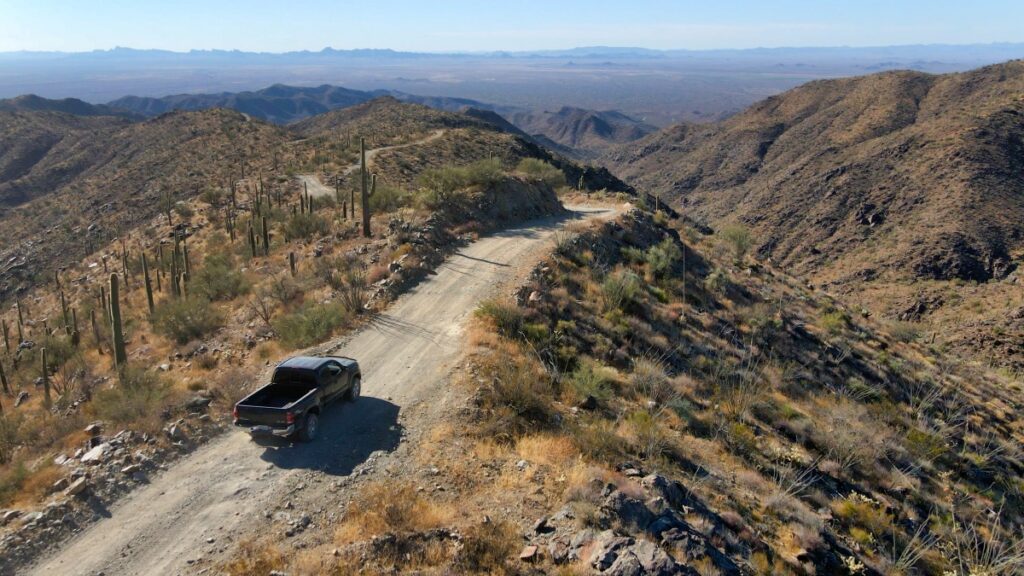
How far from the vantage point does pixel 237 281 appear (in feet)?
80.9

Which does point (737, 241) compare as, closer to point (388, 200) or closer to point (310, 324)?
point (388, 200)

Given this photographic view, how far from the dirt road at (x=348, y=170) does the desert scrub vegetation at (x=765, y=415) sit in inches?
1029

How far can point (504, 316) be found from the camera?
56.5 feet

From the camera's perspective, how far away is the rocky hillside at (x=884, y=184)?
44.1m

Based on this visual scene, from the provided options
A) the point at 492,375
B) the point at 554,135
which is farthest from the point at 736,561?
the point at 554,135

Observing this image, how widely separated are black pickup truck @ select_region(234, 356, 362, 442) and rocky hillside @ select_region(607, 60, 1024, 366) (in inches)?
1376

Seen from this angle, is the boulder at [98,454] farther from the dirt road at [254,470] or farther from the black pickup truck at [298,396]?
the black pickup truck at [298,396]

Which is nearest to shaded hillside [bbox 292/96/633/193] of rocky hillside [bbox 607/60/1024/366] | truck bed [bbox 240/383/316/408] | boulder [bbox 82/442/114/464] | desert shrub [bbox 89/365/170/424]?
rocky hillside [bbox 607/60/1024/366]

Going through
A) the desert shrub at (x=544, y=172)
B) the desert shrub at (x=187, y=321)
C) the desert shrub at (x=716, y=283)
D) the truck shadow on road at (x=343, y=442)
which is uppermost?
the desert shrub at (x=544, y=172)

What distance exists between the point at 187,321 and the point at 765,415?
1827 cm

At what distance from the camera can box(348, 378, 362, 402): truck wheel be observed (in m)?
13.6

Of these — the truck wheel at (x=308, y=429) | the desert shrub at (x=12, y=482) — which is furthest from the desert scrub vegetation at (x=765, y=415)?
the desert shrub at (x=12, y=482)

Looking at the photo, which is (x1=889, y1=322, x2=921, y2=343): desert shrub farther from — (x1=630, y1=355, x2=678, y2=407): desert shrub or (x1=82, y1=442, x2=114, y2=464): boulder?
(x1=82, y1=442, x2=114, y2=464): boulder

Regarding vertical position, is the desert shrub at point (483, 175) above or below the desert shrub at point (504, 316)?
above
